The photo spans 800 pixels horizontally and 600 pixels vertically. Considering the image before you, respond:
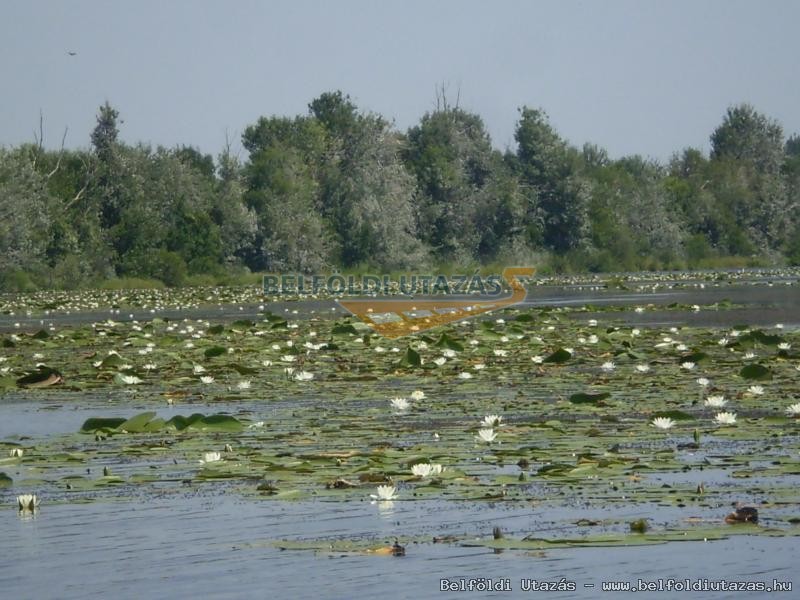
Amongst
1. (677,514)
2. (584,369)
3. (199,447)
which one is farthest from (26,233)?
(677,514)

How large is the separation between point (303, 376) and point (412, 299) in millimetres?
32162

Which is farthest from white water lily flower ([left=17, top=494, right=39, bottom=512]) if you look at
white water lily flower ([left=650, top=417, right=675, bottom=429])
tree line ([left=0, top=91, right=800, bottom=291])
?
tree line ([left=0, top=91, right=800, bottom=291])

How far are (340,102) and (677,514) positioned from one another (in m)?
92.9

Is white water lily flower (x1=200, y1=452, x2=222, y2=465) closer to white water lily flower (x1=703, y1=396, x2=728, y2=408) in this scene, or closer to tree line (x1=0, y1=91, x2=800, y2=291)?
white water lily flower (x1=703, y1=396, x2=728, y2=408)

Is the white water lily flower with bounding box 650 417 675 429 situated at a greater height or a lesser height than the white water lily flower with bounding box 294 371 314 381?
greater

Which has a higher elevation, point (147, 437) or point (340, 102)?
point (340, 102)

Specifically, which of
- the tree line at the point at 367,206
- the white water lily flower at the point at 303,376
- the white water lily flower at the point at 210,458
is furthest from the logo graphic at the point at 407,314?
the tree line at the point at 367,206

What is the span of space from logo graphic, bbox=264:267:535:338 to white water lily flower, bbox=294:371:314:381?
7.30 metres

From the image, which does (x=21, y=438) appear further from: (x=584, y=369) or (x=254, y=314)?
(x=254, y=314)

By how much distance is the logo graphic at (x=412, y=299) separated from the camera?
30.3 metres

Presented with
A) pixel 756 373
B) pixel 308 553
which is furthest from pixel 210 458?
pixel 756 373

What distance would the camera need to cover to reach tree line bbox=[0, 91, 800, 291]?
247 feet

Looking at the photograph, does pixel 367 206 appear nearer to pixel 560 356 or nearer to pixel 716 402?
pixel 560 356

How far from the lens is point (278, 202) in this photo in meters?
83.8
